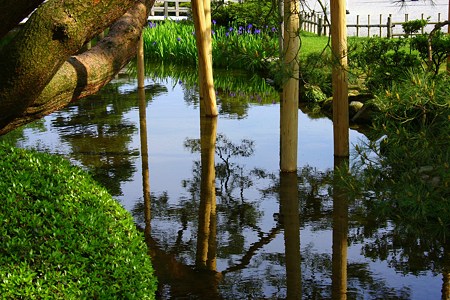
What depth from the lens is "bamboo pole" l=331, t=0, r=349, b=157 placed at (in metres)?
6.36

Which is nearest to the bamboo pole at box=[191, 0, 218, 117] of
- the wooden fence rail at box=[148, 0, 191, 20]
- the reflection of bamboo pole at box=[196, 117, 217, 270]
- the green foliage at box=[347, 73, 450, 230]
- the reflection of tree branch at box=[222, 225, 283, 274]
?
the reflection of bamboo pole at box=[196, 117, 217, 270]

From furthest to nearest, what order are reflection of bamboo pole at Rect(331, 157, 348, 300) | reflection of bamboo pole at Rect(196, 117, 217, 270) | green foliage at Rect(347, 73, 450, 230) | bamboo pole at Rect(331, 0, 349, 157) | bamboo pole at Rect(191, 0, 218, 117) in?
bamboo pole at Rect(191, 0, 218, 117) < bamboo pole at Rect(331, 0, 349, 157) < reflection of bamboo pole at Rect(196, 117, 217, 270) < reflection of bamboo pole at Rect(331, 157, 348, 300) < green foliage at Rect(347, 73, 450, 230)

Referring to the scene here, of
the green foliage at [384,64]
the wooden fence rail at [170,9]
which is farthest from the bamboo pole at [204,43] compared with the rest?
the wooden fence rail at [170,9]

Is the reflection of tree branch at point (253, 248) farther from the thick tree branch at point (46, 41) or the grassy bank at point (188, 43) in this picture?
the grassy bank at point (188, 43)

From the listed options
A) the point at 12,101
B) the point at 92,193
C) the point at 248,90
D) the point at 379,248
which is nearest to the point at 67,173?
the point at 92,193

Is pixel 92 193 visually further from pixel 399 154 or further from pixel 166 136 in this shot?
pixel 166 136

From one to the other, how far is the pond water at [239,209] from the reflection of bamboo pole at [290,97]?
7.2 inches

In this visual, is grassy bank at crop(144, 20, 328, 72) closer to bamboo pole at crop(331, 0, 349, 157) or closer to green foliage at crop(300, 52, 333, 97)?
green foliage at crop(300, 52, 333, 97)

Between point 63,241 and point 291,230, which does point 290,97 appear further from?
point 63,241

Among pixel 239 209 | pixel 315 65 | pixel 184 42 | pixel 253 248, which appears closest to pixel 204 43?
pixel 315 65

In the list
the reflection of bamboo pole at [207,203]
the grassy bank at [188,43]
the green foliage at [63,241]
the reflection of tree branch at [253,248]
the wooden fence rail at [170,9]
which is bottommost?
the reflection of tree branch at [253,248]

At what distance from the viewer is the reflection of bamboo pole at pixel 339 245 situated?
4.07 m

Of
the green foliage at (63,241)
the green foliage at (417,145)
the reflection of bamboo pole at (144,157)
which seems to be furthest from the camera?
the reflection of bamboo pole at (144,157)

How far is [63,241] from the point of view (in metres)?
2.72
